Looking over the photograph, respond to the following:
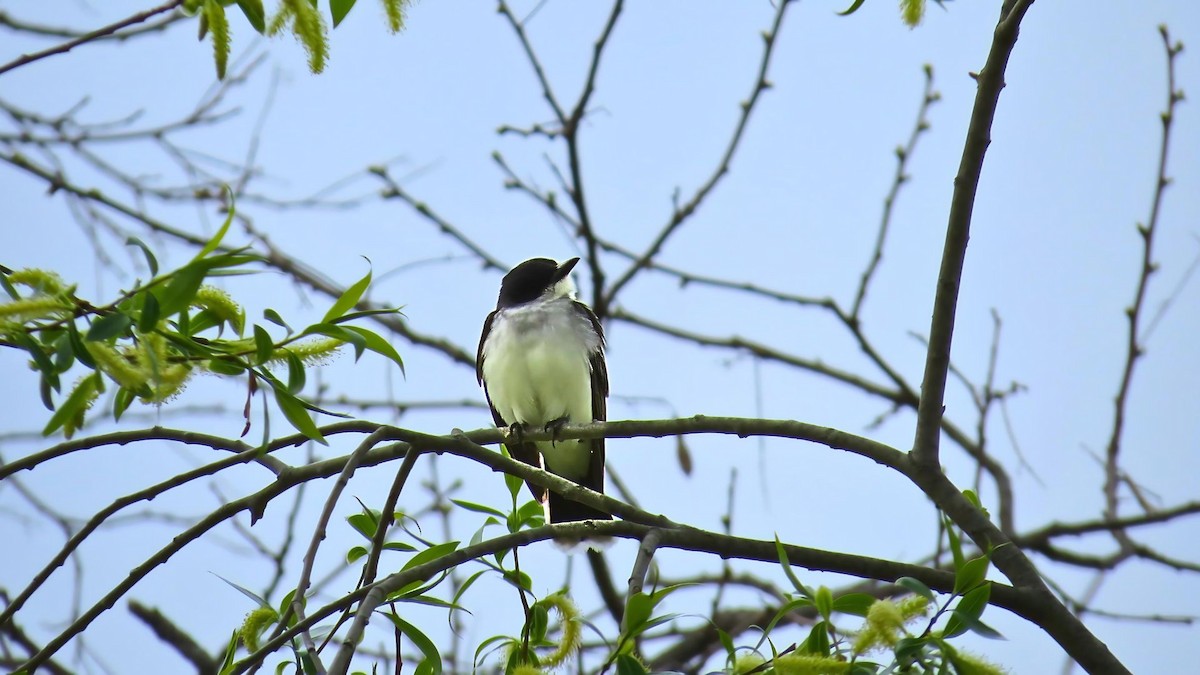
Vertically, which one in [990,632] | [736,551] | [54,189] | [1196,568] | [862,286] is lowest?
[990,632]

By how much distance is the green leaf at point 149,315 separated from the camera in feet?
A: 7.63

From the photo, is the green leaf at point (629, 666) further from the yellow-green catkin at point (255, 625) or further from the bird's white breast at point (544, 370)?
the bird's white breast at point (544, 370)

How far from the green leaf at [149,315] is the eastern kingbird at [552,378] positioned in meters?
4.43

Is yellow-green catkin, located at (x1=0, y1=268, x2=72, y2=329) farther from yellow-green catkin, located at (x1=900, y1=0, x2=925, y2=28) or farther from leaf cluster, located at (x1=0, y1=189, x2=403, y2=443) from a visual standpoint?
yellow-green catkin, located at (x1=900, y1=0, x2=925, y2=28)

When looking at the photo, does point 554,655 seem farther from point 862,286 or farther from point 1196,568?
point 1196,568

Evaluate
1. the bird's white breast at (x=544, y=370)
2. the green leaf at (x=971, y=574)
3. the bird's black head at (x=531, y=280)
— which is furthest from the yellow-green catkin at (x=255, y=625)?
the bird's black head at (x=531, y=280)

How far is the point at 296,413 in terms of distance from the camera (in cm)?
269

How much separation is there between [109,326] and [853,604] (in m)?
1.65

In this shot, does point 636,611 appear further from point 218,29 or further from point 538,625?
point 218,29

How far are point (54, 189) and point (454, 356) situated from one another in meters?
2.70

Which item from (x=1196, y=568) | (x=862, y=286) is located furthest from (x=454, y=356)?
(x=1196, y=568)

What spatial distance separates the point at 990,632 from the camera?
8.41 feet

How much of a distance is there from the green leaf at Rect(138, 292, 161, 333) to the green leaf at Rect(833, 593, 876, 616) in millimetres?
1535

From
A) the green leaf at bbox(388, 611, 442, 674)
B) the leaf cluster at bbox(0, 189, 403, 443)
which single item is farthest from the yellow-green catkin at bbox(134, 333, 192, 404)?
the green leaf at bbox(388, 611, 442, 674)
